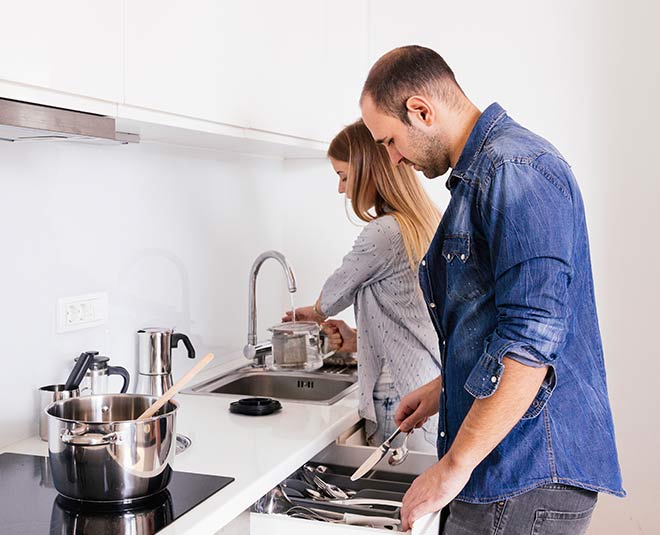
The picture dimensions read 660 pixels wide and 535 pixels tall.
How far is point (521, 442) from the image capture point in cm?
143

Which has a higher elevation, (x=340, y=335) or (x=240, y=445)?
(x=340, y=335)

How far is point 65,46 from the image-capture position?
137 centimetres

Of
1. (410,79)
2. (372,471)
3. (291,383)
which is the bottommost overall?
(372,471)

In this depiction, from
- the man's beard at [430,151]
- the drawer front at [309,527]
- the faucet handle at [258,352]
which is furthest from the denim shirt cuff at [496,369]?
the faucet handle at [258,352]

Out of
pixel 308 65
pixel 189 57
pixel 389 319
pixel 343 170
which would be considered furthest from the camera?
pixel 308 65

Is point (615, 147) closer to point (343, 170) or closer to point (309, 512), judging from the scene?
point (343, 170)

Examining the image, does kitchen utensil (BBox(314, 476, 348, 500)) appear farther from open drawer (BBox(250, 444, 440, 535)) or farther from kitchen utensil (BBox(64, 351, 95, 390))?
kitchen utensil (BBox(64, 351, 95, 390))

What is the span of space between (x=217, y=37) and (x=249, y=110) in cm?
22

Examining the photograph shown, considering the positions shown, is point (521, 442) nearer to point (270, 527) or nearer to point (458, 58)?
point (270, 527)

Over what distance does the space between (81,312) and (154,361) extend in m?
0.25

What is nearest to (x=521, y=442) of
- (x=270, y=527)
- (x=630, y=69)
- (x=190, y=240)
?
(x=270, y=527)

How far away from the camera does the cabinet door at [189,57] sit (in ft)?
5.11

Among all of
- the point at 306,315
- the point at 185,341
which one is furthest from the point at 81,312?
the point at 306,315

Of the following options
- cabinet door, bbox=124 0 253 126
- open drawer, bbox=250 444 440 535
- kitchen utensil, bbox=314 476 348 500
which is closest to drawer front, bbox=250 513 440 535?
open drawer, bbox=250 444 440 535
